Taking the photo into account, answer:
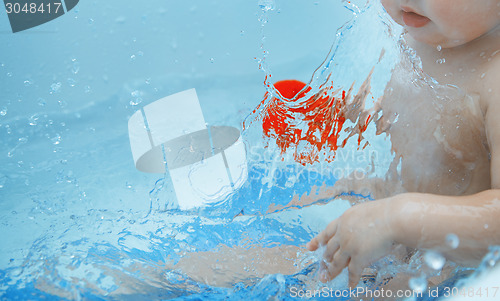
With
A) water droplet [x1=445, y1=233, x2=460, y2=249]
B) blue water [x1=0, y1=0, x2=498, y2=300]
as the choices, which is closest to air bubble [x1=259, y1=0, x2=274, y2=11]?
blue water [x1=0, y1=0, x2=498, y2=300]

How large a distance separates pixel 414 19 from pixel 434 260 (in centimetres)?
31

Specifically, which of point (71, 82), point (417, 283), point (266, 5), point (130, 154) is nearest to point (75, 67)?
point (71, 82)

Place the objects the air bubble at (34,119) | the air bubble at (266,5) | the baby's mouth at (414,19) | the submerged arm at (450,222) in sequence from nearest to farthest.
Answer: the submerged arm at (450,222) → the baby's mouth at (414,19) → the air bubble at (34,119) → the air bubble at (266,5)

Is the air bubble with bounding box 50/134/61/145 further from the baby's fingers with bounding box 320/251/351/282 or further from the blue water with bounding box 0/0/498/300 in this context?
the baby's fingers with bounding box 320/251/351/282

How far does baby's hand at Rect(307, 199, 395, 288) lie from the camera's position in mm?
561

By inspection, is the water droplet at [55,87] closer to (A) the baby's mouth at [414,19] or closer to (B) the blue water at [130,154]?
(B) the blue water at [130,154]

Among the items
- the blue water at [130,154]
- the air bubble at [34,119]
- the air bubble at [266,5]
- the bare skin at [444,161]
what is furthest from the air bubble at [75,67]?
the bare skin at [444,161]

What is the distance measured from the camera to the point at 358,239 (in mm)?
572

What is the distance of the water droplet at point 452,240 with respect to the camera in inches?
21.2

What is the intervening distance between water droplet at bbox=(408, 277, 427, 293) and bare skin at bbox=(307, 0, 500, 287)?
0.16 feet

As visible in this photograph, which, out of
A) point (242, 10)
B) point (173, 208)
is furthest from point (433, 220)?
point (242, 10)

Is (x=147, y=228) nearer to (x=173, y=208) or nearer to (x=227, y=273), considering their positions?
(x=173, y=208)

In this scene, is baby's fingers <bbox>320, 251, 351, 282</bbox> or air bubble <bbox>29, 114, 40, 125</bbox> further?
air bubble <bbox>29, 114, 40, 125</bbox>

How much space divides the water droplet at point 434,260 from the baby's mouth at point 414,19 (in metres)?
0.30
